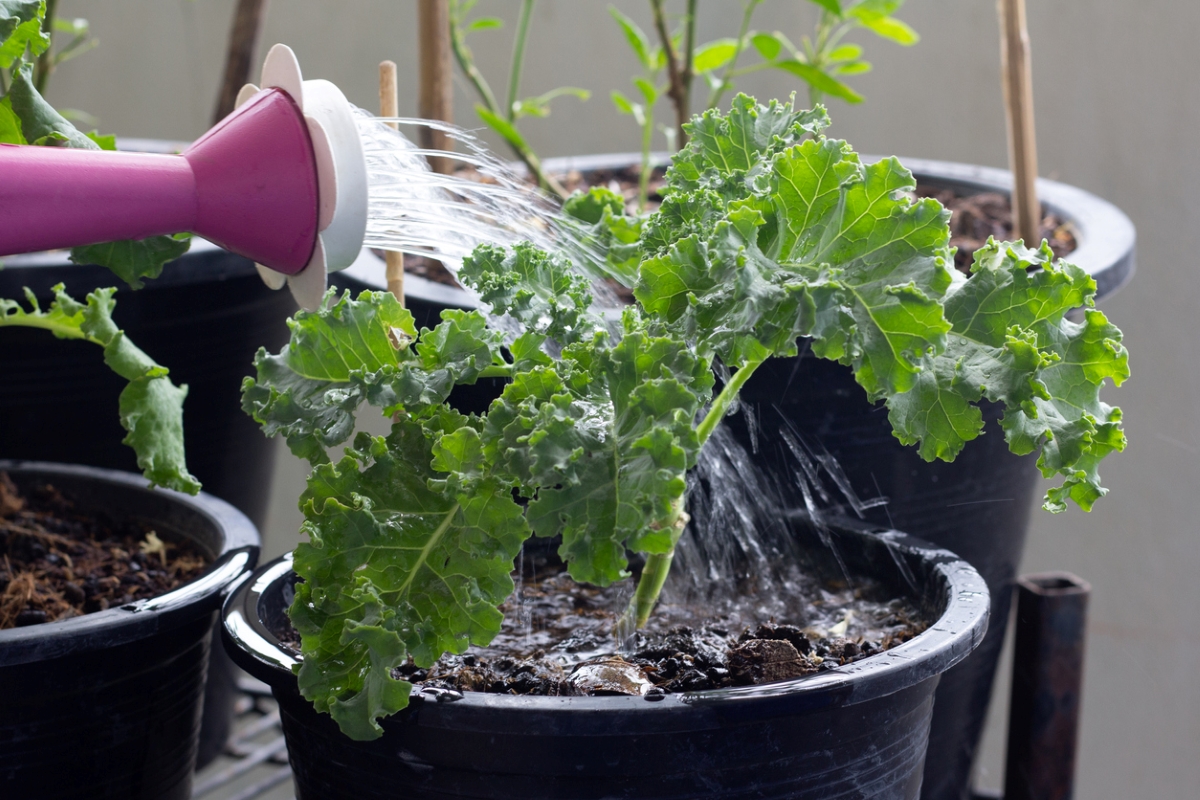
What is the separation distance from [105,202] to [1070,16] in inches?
64.7

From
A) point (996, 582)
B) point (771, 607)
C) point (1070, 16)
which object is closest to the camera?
point (771, 607)

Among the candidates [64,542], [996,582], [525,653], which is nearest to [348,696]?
[525,653]

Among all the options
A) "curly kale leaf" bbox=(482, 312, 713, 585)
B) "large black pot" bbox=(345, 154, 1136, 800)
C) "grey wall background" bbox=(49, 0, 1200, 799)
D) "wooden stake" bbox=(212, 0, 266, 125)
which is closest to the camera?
"curly kale leaf" bbox=(482, 312, 713, 585)

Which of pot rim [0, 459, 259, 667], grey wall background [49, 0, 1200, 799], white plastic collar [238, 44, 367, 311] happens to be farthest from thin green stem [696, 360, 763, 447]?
grey wall background [49, 0, 1200, 799]

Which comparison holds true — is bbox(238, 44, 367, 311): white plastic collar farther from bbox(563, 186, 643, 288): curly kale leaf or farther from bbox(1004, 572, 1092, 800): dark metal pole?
bbox(1004, 572, 1092, 800): dark metal pole

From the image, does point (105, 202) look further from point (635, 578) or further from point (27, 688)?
point (635, 578)

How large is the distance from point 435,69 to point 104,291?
0.39 metres

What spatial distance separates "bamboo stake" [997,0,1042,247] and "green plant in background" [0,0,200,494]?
764 millimetres

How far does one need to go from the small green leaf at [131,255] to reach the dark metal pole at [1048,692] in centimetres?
78

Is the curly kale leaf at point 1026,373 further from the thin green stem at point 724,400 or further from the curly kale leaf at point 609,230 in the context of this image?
the curly kale leaf at point 609,230

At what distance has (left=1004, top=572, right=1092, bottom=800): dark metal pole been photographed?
1.08 meters

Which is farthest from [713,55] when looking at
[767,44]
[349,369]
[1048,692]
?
[349,369]

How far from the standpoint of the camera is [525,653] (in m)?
0.77

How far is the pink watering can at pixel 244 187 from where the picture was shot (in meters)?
0.58
